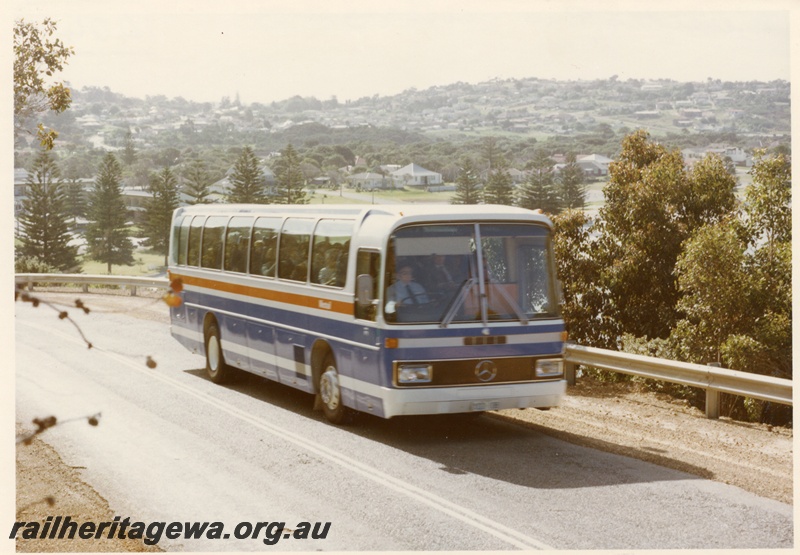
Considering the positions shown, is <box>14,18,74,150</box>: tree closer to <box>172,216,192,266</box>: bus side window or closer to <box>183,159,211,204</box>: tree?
<box>172,216,192,266</box>: bus side window

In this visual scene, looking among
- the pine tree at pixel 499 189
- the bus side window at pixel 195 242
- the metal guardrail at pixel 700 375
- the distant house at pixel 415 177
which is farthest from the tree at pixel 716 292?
the pine tree at pixel 499 189

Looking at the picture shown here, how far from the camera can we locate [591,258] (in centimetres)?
2520

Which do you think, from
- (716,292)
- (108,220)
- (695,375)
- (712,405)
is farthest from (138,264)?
(695,375)

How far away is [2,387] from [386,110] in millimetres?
49048

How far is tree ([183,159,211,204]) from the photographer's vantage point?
97.5m

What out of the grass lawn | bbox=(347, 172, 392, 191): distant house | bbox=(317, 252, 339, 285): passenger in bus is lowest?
the grass lawn

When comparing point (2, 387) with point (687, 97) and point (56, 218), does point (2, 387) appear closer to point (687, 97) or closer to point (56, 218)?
point (687, 97)

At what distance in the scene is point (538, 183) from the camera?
132 ft

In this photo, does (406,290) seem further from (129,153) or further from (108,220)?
(129,153)

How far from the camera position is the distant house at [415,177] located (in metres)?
31.4

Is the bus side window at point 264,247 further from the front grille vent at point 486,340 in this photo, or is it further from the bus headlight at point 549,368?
the bus headlight at point 549,368

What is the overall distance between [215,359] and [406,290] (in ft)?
21.7

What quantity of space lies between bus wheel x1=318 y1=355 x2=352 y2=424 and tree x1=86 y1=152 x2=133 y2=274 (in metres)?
75.2

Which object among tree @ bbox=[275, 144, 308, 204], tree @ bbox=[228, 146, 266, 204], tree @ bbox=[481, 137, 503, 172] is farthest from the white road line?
tree @ bbox=[228, 146, 266, 204]
